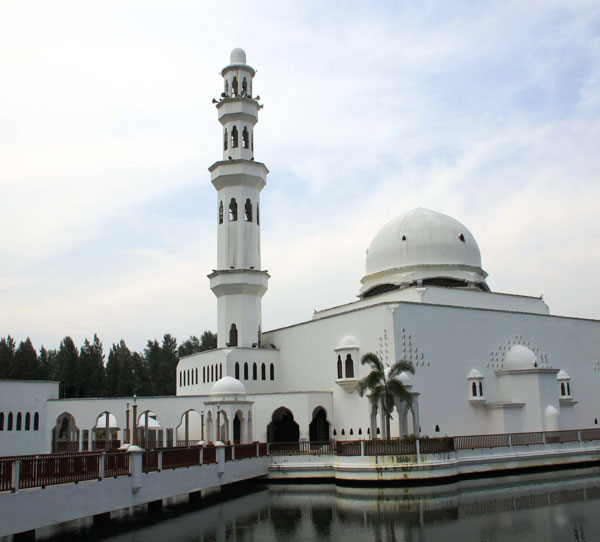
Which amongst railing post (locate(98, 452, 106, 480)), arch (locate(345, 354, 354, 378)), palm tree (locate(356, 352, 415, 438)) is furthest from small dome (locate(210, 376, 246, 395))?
railing post (locate(98, 452, 106, 480))

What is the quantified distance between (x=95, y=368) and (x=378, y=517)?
1847 inches

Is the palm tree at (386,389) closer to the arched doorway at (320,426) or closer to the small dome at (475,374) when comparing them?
the small dome at (475,374)

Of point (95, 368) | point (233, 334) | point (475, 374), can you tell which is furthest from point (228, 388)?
point (95, 368)

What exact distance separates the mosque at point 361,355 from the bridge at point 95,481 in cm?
547

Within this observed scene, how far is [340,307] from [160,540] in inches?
960

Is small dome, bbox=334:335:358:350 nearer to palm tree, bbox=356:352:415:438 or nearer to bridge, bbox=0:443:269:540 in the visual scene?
palm tree, bbox=356:352:415:438

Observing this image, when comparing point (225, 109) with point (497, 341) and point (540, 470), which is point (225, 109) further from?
point (540, 470)

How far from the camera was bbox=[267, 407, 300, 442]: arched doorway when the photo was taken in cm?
3350

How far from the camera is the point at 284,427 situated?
111ft

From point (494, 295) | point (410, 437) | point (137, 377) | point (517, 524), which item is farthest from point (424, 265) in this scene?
point (137, 377)

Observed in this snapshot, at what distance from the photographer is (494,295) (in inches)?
1419

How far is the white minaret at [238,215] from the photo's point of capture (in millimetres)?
35281

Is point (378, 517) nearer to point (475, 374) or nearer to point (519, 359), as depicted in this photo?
point (475, 374)

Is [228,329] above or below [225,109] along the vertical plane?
below
